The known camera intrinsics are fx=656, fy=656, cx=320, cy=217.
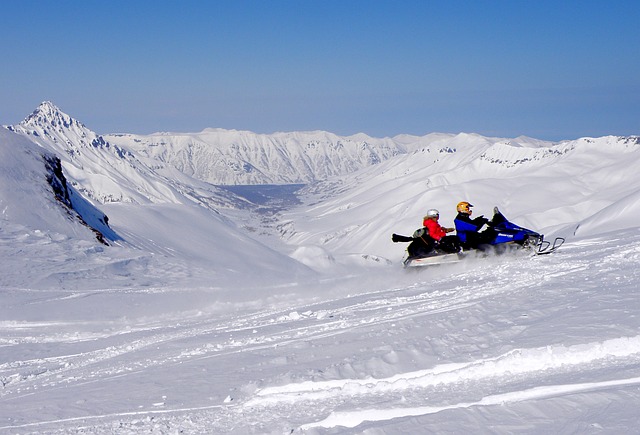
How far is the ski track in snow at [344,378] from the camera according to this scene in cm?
637

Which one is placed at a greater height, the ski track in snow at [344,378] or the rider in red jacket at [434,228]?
the rider in red jacket at [434,228]

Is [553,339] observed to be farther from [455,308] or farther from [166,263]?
[166,263]

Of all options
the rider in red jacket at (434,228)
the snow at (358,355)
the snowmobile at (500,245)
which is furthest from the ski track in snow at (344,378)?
the rider in red jacket at (434,228)

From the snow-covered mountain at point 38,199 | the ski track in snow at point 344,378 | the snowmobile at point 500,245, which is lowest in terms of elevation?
the ski track in snow at point 344,378

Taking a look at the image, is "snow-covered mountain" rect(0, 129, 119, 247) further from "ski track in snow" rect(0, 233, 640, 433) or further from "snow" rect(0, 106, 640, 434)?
"ski track in snow" rect(0, 233, 640, 433)

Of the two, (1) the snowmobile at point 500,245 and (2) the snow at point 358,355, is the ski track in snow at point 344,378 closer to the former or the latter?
(2) the snow at point 358,355

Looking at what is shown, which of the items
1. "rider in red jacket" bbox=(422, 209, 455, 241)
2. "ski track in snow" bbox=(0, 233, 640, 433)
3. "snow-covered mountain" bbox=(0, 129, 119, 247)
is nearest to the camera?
"ski track in snow" bbox=(0, 233, 640, 433)

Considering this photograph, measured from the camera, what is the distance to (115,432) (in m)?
6.56

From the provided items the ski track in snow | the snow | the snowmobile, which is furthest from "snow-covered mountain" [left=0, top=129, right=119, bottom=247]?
the ski track in snow

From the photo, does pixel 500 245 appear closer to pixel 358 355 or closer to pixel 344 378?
pixel 358 355

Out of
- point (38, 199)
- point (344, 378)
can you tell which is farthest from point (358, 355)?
point (38, 199)

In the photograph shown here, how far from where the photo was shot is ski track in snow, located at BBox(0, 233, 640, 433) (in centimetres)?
637

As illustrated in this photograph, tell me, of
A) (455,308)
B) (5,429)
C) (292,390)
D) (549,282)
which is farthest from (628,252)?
(5,429)

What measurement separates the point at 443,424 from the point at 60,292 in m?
19.5
